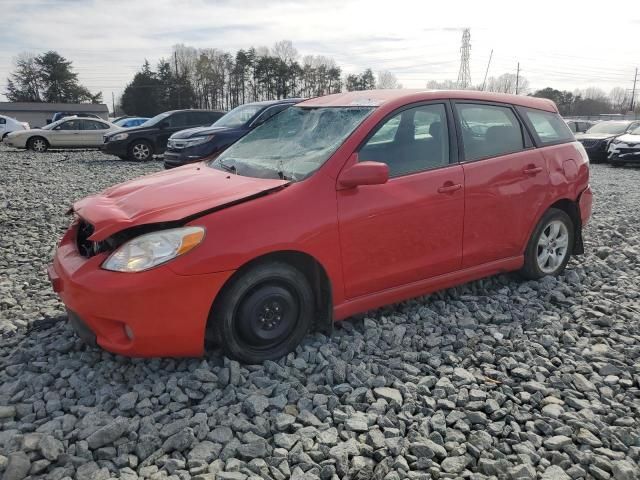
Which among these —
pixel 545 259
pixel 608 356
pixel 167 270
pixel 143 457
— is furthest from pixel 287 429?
pixel 545 259

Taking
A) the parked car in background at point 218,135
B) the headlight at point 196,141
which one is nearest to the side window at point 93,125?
the parked car in background at point 218,135

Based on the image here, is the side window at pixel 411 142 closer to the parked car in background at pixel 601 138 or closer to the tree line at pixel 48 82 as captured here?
the parked car in background at pixel 601 138

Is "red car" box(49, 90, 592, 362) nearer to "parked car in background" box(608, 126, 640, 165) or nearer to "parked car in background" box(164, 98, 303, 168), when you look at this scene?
"parked car in background" box(164, 98, 303, 168)

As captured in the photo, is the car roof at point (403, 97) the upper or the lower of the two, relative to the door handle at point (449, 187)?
upper

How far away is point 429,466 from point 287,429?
74 centimetres

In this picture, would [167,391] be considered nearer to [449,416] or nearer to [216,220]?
[216,220]

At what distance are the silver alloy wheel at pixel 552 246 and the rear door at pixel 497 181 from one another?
31cm

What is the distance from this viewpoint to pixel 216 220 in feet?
10.1

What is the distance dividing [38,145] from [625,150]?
20.2 metres

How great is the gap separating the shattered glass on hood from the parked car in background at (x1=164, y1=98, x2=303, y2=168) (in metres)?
7.65

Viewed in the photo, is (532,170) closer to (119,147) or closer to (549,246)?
(549,246)

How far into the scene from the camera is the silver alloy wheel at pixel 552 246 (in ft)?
15.7

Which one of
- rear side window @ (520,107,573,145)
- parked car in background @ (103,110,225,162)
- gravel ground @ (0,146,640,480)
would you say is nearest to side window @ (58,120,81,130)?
parked car in background @ (103,110,225,162)

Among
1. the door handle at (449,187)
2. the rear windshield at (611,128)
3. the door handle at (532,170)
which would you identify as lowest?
the door handle at (449,187)
